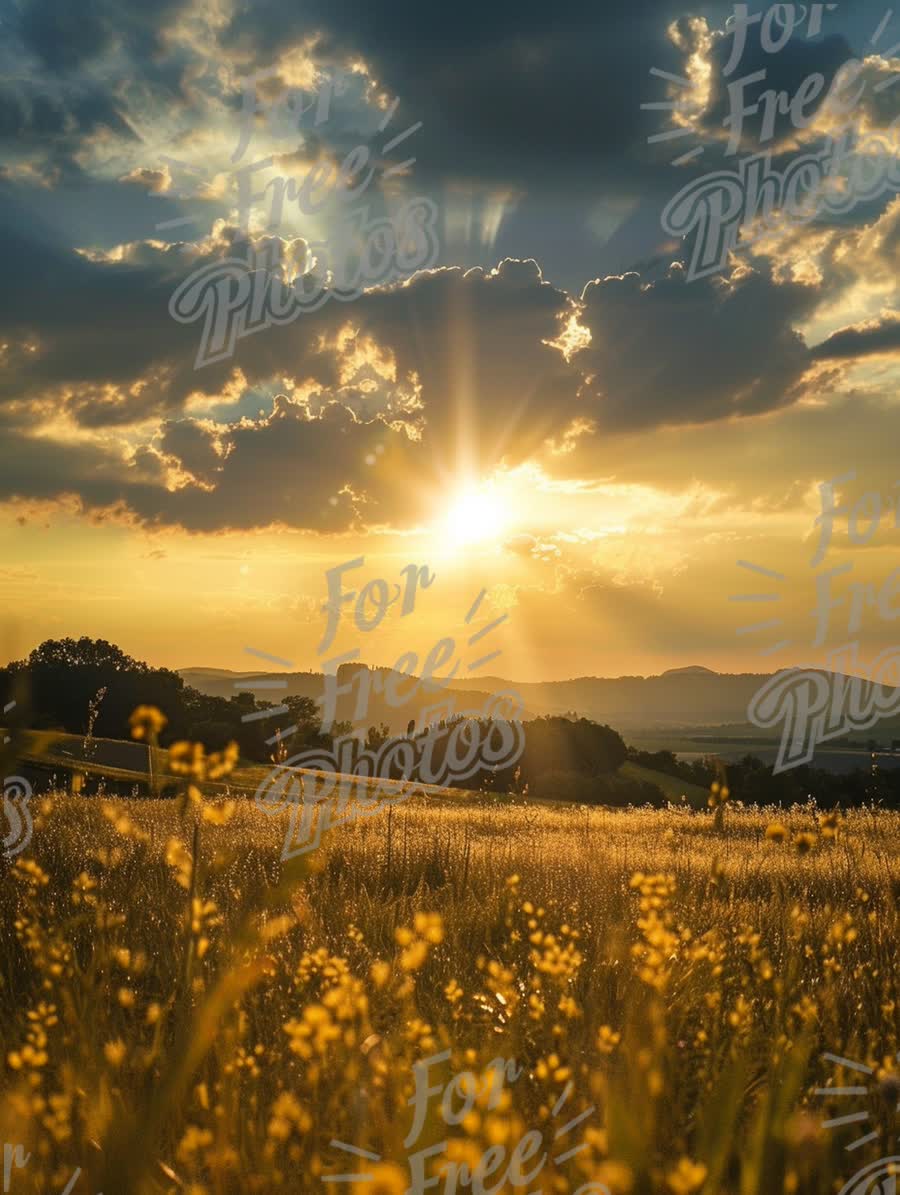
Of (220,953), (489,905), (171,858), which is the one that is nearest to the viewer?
(171,858)

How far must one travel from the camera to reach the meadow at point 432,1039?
2.31m

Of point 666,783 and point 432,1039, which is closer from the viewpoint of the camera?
point 432,1039

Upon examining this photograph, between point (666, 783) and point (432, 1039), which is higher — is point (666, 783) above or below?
below

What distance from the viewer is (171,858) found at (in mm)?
2559

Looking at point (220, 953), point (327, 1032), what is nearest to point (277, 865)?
point (220, 953)

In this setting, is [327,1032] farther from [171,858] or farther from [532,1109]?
[532,1109]

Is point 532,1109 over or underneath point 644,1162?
underneath

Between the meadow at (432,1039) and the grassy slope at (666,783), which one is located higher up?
the meadow at (432,1039)

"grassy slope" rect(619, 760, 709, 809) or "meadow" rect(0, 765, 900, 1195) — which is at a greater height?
"meadow" rect(0, 765, 900, 1195)

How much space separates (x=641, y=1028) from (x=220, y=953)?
87.7 inches

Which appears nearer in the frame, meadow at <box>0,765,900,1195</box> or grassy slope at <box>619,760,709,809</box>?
meadow at <box>0,765,900,1195</box>

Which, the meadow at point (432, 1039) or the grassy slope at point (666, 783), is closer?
the meadow at point (432, 1039)

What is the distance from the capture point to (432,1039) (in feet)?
9.96

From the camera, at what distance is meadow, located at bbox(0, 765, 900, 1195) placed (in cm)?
231
